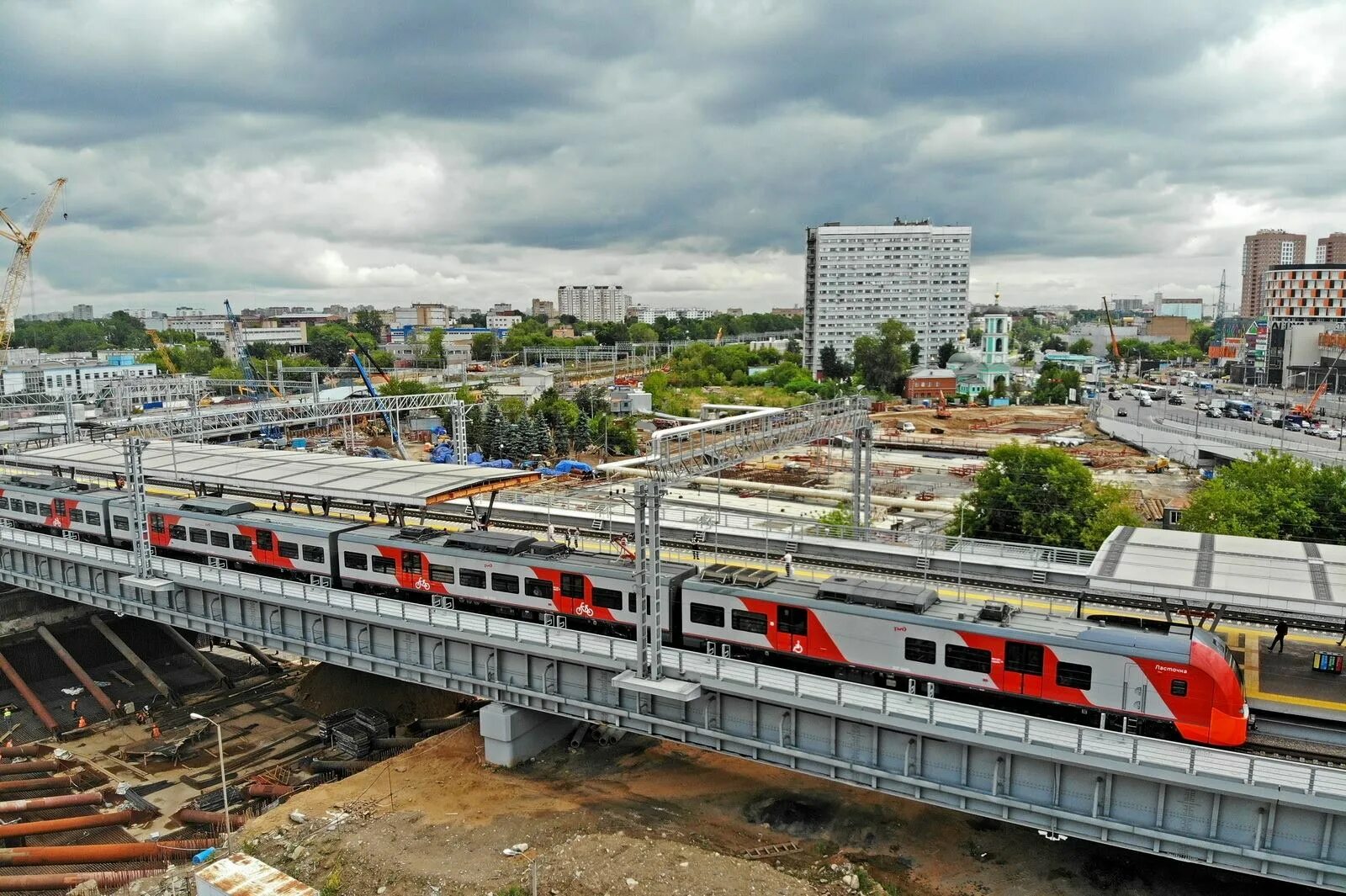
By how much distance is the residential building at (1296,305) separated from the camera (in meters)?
133

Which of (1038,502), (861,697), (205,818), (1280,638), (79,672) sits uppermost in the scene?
(1280,638)

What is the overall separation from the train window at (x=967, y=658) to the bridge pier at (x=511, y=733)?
13.6 metres

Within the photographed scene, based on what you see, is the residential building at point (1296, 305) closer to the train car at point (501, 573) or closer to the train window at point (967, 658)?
the train window at point (967, 658)

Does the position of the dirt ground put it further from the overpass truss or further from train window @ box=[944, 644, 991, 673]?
train window @ box=[944, 644, 991, 673]

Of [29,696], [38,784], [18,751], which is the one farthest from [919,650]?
[29,696]

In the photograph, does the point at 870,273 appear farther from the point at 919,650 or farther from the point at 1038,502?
the point at 919,650

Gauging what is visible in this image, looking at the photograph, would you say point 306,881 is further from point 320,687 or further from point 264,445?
point 264,445

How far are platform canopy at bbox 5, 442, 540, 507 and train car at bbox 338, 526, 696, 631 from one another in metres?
1.65

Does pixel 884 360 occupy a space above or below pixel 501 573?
above

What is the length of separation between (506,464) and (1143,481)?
175ft

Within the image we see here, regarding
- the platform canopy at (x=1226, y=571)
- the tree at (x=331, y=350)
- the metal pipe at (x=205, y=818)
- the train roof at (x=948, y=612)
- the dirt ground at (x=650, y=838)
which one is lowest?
the metal pipe at (x=205, y=818)

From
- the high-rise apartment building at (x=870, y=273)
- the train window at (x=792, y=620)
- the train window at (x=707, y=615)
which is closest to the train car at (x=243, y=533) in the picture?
the train window at (x=707, y=615)

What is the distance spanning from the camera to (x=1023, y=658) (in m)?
22.0

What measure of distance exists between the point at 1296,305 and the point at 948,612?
6128 inches
